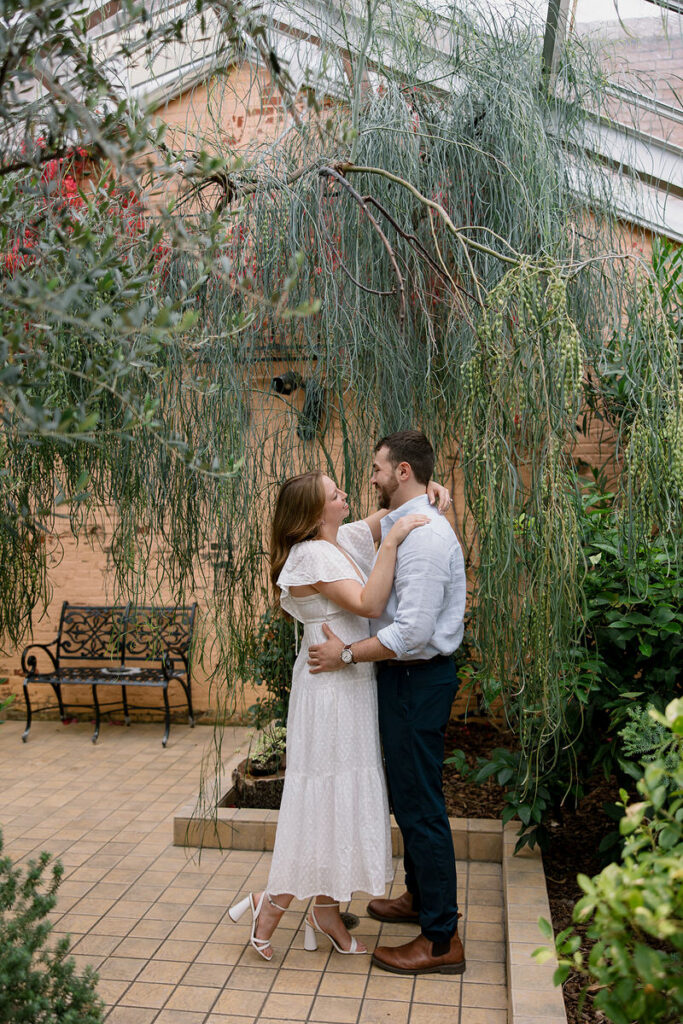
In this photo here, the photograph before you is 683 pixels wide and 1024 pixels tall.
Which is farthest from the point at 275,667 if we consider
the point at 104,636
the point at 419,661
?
the point at 104,636

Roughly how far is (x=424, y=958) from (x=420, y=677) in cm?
91

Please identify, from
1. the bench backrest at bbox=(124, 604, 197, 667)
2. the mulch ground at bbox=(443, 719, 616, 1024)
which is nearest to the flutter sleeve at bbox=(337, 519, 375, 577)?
the mulch ground at bbox=(443, 719, 616, 1024)

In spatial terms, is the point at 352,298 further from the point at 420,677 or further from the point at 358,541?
the point at 420,677

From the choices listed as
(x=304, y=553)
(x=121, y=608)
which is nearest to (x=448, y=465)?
(x=304, y=553)

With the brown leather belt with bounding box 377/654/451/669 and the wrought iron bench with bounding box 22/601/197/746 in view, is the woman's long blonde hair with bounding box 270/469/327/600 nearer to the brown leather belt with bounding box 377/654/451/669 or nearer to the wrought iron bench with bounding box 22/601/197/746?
the brown leather belt with bounding box 377/654/451/669

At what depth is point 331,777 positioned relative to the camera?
2988 mm

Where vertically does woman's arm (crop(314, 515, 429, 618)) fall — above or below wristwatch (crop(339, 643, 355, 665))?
above

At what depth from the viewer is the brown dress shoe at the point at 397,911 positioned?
336 cm

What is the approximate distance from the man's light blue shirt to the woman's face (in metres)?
0.20

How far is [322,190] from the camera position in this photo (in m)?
3.02

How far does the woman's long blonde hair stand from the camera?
300 centimetres

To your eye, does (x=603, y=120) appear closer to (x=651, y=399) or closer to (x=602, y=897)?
(x=651, y=399)

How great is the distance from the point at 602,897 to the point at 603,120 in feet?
9.89

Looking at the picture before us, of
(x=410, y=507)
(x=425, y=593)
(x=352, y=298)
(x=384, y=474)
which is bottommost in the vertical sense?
(x=425, y=593)
